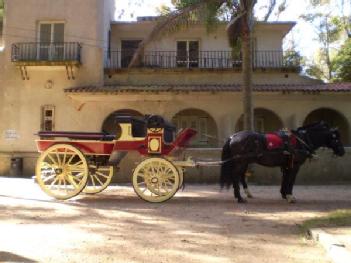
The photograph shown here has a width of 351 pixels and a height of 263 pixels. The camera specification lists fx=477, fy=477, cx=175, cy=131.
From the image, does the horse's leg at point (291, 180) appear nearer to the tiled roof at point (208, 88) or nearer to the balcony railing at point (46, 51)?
the tiled roof at point (208, 88)

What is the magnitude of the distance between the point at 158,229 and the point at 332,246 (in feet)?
9.27

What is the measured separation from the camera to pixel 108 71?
73.6 feet

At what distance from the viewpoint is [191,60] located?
23453 millimetres

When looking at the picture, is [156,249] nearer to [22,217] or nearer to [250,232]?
[250,232]

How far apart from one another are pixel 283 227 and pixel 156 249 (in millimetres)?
2505

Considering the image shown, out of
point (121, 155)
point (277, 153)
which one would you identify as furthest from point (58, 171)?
point (277, 153)

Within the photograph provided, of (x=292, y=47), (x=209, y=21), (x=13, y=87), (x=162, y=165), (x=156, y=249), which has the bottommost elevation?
(x=156, y=249)

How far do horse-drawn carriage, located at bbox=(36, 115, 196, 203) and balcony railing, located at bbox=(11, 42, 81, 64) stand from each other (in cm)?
1107

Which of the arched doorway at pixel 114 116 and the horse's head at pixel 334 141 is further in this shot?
the arched doorway at pixel 114 116

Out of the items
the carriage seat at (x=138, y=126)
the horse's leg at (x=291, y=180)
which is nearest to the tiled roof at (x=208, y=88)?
the carriage seat at (x=138, y=126)

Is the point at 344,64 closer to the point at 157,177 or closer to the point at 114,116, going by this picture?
the point at 114,116

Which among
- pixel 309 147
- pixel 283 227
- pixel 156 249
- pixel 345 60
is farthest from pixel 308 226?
pixel 345 60

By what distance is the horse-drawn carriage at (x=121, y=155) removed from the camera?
35.1 feet

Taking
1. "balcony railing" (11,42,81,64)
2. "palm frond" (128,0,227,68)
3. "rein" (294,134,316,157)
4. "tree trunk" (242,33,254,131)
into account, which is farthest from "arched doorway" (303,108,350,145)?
"rein" (294,134,316,157)
